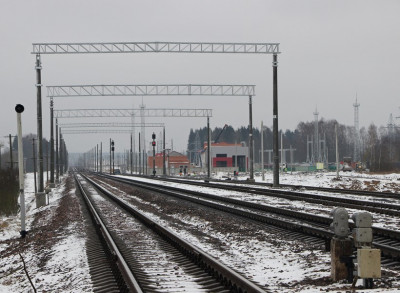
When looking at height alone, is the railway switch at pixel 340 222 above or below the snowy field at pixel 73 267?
above

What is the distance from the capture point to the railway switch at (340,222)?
8031 millimetres

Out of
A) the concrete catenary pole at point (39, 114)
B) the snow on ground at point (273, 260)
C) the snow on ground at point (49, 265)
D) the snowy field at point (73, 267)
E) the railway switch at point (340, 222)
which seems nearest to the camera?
the railway switch at point (340, 222)

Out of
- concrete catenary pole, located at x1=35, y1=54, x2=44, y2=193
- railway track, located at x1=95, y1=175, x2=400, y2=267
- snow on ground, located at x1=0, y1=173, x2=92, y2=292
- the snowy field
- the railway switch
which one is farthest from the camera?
concrete catenary pole, located at x1=35, y1=54, x2=44, y2=193

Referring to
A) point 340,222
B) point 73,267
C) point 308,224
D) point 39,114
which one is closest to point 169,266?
point 73,267

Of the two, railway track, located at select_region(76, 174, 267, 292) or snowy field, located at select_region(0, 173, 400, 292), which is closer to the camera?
railway track, located at select_region(76, 174, 267, 292)

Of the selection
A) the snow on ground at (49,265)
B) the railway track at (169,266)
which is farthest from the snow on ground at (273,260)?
the snow on ground at (49,265)

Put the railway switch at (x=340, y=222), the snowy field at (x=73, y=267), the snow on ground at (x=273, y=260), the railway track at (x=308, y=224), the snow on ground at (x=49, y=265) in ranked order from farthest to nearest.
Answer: the railway track at (x=308, y=224)
the snow on ground at (x=49, y=265)
the snowy field at (x=73, y=267)
the snow on ground at (x=273, y=260)
the railway switch at (x=340, y=222)

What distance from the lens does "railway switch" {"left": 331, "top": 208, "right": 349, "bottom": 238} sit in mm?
8031

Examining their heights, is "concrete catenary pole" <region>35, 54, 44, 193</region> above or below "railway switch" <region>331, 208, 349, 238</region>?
above


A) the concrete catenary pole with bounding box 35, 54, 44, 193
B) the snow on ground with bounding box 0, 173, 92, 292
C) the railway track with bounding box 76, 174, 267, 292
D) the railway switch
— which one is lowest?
the snow on ground with bounding box 0, 173, 92, 292

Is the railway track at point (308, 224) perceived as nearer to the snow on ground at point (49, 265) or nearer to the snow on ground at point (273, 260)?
the snow on ground at point (273, 260)

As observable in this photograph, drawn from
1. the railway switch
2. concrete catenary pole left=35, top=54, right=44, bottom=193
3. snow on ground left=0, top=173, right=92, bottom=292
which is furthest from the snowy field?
concrete catenary pole left=35, top=54, right=44, bottom=193

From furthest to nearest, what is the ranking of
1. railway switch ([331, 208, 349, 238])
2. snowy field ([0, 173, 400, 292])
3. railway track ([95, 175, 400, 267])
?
railway track ([95, 175, 400, 267]) → snowy field ([0, 173, 400, 292]) → railway switch ([331, 208, 349, 238])

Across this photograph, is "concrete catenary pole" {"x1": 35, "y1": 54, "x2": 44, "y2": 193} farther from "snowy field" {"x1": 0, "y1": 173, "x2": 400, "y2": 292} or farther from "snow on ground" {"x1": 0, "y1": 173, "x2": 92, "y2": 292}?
"snowy field" {"x1": 0, "y1": 173, "x2": 400, "y2": 292}
